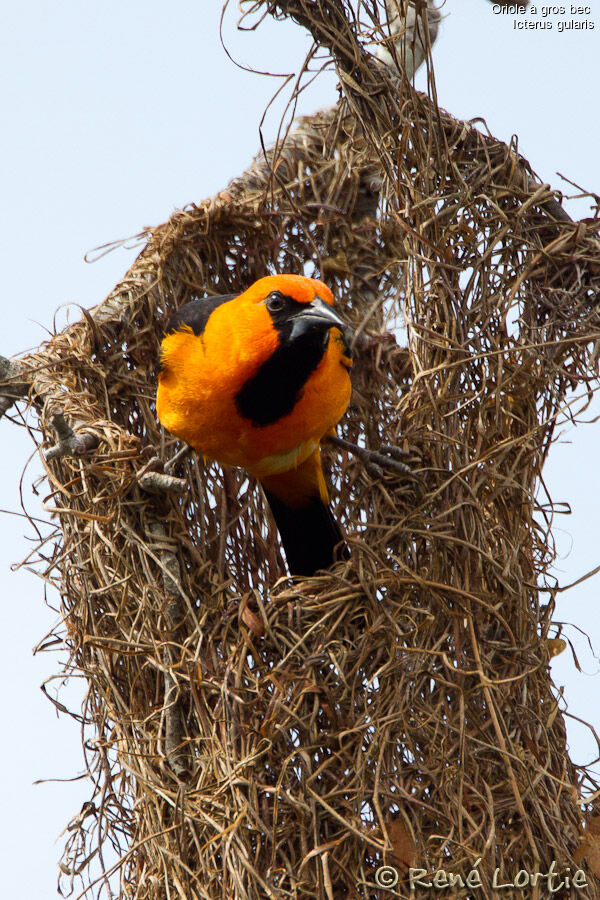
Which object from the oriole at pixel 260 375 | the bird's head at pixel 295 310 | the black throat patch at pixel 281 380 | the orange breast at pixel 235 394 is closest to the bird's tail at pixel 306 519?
the oriole at pixel 260 375

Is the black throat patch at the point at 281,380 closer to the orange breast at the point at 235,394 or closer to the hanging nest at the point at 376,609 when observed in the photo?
the orange breast at the point at 235,394

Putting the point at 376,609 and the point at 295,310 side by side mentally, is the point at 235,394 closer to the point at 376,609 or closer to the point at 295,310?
the point at 295,310

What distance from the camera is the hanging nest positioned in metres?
1.96

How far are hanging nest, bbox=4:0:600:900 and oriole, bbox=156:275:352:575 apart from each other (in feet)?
0.47

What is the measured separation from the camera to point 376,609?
6.71 ft

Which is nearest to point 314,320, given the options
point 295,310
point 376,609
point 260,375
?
point 295,310

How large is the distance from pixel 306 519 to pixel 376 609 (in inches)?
19.9

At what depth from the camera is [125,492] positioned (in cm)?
228

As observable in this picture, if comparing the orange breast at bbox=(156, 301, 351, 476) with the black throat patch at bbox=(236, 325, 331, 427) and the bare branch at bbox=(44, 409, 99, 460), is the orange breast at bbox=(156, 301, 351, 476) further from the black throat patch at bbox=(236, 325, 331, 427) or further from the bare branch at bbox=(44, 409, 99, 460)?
the bare branch at bbox=(44, 409, 99, 460)

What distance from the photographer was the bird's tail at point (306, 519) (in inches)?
98.2

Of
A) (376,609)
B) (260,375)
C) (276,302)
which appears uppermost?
(276,302)

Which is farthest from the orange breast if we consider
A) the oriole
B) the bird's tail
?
the bird's tail

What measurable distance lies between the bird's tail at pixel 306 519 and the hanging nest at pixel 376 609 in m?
0.09

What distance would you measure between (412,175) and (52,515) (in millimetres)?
1086
